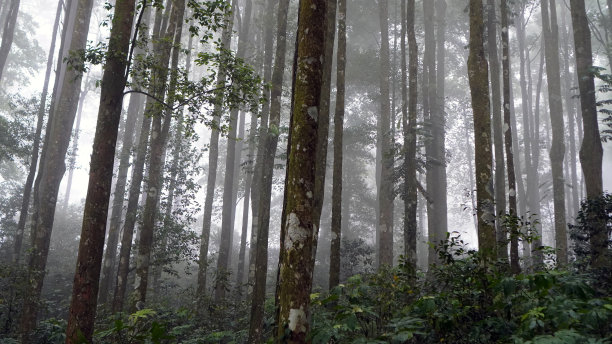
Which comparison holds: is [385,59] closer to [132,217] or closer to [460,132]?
[132,217]

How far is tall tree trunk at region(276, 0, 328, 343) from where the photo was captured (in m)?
4.40

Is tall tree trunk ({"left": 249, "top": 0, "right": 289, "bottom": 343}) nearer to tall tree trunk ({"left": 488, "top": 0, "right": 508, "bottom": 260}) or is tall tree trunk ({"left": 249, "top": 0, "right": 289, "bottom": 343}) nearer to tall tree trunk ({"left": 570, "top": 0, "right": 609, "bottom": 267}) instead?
tall tree trunk ({"left": 570, "top": 0, "right": 609, "bottom": 267})

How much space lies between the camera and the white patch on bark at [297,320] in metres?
4.33

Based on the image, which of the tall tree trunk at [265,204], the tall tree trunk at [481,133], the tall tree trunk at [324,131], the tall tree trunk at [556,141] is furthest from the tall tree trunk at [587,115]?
the tall tree trunk at [265,204]

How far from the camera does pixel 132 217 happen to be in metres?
11.9

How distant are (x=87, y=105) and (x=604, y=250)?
206ft

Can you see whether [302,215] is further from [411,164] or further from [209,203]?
[209,203]

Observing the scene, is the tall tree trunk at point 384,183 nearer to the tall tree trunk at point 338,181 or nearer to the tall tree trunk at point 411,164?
the tall tree trunk at point 411,164

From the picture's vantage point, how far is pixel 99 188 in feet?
21.4

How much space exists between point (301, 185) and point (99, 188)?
12.0 feet

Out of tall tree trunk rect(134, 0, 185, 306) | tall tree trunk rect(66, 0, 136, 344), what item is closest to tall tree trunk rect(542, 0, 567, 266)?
tall tree trunk rect(134, 0, 185, 306)

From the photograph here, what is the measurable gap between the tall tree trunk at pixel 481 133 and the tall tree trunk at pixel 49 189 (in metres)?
7.82

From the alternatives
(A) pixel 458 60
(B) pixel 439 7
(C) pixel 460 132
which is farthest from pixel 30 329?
(C) pixel 460 132

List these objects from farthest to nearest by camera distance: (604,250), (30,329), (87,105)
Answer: (87,105) → (30,329) → (604,250)
